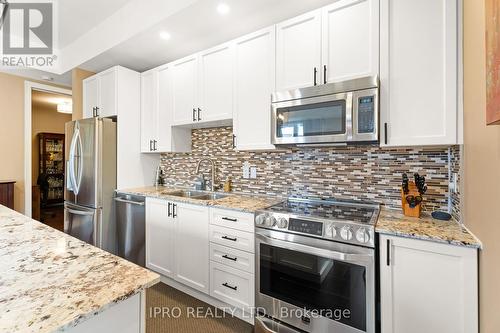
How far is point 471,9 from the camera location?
1286mm

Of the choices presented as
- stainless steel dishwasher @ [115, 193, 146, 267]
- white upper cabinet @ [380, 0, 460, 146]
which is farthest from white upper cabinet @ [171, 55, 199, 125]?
white upper cabinet @ [380, 0, 460, 146]

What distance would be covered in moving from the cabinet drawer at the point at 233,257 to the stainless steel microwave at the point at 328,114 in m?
0.94

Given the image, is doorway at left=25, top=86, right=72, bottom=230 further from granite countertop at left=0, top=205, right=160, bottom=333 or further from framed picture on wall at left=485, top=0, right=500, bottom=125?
framed picture on wall at left=485, top=0, right=500, bottom=125

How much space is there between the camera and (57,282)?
2.65 ft

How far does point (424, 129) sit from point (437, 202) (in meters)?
0.58

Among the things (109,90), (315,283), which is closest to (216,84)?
(109,90)

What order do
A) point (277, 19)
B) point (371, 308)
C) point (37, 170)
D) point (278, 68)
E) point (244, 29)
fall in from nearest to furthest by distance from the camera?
point (371, 308) < point (278, 68) < point (277, 19) < point (244, 29) < point (37, 170)

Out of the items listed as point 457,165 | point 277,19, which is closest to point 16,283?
point 457,165

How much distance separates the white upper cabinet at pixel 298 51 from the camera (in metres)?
1.90

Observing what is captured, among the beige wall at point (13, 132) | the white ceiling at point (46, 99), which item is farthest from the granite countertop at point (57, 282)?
the white ceiling at point (46, 99)

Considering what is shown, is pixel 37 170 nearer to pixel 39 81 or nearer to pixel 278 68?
pixel 39 81

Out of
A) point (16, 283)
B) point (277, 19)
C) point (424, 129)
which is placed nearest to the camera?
point (16, 283)

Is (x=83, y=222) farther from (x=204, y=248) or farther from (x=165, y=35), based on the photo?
(x=165, y=35)

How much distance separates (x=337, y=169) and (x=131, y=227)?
2326mm
